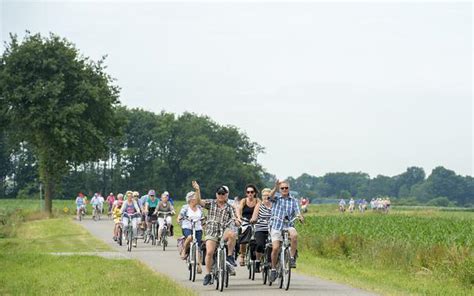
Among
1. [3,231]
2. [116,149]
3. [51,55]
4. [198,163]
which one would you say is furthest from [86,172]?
[3,231]

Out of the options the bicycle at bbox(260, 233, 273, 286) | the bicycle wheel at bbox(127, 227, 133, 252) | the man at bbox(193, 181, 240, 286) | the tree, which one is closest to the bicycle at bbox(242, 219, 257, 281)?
the bicycle at bbox(260, 233, 273, 286)

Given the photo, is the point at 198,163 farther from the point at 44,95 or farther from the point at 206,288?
the point at 206,288

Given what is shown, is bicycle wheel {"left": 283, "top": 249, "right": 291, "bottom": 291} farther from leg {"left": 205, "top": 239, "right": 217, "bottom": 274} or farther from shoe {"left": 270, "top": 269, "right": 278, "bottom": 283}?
leg {"left": 205, "top": 239, "right": 217, "bottom": 274}

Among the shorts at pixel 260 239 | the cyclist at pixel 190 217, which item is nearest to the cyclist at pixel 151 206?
the cyclist at pixel 190 217

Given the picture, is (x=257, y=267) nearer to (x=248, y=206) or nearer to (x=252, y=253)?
(x=252, y=253)

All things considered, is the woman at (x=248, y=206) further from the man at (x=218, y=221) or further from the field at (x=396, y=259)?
the field at (x=396, y=259)

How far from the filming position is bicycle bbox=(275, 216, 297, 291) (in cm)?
1775

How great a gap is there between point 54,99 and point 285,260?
43.4 meters

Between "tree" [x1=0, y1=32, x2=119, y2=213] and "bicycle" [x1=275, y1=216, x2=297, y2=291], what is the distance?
41727mm

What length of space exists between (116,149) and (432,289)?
11204 cm

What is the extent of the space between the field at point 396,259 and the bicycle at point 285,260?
1.72 meters

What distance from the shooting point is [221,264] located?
699 inches

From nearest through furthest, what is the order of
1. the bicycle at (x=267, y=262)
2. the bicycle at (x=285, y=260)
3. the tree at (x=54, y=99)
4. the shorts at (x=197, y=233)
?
the bicycle at (x=285, y=260)
the bicycle at (x=267, y=262)
the shorts at (x=197, y=233)
the tree at (x=54, y=99)

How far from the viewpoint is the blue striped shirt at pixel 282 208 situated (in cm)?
1817
